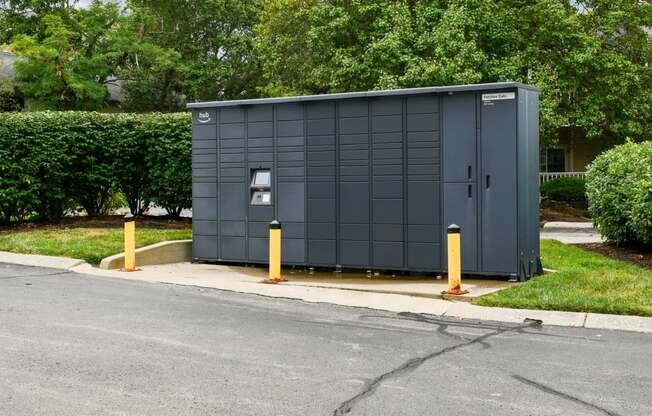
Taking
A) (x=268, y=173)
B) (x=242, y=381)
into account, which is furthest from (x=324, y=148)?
(x=242, y=381)

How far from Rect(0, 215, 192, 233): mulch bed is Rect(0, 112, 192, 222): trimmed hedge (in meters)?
0.31

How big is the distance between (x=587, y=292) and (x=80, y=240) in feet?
29.8

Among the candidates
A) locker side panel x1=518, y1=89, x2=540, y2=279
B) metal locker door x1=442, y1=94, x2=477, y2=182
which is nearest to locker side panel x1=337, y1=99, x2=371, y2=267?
metal locker door x1=442, y1=94, x2=477, y2=182

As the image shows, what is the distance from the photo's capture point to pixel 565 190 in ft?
92.0

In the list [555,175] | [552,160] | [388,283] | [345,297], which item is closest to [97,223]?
[388,283]

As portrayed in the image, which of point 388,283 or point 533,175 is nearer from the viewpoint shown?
point 388,283

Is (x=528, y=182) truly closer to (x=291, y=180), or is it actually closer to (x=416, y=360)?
(x=291, y=180)

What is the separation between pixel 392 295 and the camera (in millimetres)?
10117

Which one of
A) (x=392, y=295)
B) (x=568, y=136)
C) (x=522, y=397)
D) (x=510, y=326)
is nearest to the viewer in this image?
(x=522, y=397)

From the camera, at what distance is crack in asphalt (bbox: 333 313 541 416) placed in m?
5.36

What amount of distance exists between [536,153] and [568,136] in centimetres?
2257

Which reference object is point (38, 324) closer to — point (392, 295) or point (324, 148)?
point (392, 295)

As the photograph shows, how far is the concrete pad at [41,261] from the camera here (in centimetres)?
1275

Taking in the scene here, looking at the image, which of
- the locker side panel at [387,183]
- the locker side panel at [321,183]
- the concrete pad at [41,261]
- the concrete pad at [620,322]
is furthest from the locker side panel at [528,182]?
the concrete pad at [41,261]
